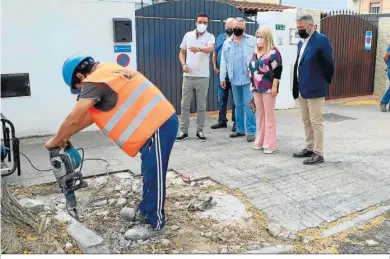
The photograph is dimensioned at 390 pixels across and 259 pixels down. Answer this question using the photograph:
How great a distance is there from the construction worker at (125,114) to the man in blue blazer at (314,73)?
2.54 metres

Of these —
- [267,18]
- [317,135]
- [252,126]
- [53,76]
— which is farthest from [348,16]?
[53,76]

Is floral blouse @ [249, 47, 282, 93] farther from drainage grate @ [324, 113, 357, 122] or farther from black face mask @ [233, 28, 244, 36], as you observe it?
drainage grate @ [324, 113, 357, 122]

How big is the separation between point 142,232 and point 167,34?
5439 mm

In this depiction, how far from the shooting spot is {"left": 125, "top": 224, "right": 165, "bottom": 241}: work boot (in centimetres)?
361

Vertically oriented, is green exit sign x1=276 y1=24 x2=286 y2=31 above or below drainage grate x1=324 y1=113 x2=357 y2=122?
above

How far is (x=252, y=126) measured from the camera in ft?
22.5

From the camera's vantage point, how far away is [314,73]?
548 centimetres

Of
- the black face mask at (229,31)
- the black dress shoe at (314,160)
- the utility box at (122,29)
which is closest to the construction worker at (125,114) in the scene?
the black dress shoe at (314,160)

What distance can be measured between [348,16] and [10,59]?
334 inches

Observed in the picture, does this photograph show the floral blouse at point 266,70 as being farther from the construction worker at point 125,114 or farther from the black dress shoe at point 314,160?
the construction worker at point 125,114

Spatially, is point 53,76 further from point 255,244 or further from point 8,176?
point 255,244

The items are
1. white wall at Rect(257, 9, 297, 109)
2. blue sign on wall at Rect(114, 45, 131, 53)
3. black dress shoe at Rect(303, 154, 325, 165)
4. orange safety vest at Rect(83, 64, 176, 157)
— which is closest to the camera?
orange safety vest at Rect(83, 64, 176, 157)

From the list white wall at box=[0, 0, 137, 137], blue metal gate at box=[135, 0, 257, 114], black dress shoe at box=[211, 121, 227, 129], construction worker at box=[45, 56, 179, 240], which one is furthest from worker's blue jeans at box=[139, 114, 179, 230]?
blue metal gate at box=[135, 0, 257, 114]

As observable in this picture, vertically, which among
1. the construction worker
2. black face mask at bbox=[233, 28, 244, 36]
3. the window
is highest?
the window
